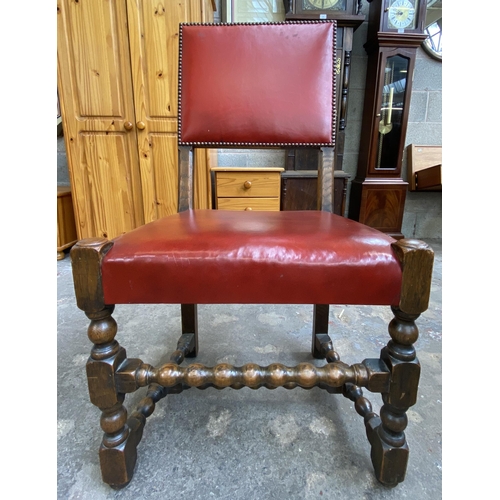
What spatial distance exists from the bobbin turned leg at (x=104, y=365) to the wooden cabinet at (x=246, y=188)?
1.31m

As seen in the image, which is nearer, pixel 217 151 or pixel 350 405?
pixel 350 405

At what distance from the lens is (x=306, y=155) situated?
6.89 ft

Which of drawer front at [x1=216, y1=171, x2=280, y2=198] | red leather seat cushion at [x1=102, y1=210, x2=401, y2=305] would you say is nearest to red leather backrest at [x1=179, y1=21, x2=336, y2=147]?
red leather seat cushion at [x1=102, y1=210, x2=401, y2=305]

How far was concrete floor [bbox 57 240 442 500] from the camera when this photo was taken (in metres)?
0.57

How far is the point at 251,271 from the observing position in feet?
1.52

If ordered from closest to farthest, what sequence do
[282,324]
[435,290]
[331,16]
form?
[282,324] < [435,290] < [331,16]

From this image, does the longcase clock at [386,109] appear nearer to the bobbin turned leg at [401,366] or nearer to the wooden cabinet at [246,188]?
the wooden cabinet at [246,188]

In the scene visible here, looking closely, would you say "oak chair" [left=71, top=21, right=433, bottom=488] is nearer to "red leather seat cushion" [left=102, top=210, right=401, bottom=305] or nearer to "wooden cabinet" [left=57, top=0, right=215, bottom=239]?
"red leather seat cushion" [left=102, top=210, right=401, bottom=305]

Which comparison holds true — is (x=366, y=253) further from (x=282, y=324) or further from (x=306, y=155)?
(x=306, y=155)

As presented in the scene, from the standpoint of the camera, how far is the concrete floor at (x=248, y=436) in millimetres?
571

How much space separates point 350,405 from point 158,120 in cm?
170

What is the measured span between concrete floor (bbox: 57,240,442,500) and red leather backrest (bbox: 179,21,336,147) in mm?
710

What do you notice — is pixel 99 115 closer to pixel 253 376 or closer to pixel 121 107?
pixel 121 107

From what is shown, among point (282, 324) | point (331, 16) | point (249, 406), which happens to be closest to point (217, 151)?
point (331, 16)
